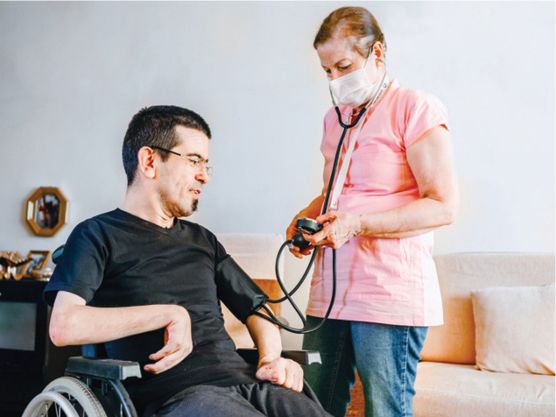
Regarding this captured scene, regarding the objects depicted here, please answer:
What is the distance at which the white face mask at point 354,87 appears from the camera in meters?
1.48

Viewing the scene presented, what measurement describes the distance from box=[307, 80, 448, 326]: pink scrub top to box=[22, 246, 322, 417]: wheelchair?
0.18 m

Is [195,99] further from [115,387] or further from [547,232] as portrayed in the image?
[115,387]

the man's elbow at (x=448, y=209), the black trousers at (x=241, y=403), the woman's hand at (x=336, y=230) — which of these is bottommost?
the black trousers at (x=241, y=403)

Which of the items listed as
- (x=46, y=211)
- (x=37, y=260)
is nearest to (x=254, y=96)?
(x=46, y=211)

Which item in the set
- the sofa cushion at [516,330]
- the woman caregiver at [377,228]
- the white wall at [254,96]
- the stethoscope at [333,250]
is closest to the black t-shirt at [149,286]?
the stethoscope at [333,250]

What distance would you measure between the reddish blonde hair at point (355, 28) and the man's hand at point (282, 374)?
723 millimetres

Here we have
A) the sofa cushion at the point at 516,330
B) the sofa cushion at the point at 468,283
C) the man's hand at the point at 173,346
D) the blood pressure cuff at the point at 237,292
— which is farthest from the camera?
the sofa cushion at the point at 468,283

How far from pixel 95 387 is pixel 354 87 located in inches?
34.0

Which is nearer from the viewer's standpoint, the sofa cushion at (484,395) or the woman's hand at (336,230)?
the woman's hand at (336,230)

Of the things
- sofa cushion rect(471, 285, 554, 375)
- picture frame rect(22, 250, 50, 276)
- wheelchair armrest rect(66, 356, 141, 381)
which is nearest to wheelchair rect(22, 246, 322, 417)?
wheelchair armrest rect(66, 356, 141, 381)

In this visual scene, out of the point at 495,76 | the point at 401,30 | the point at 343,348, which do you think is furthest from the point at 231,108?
the point at 343,348

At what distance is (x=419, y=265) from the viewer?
1402 millimetres

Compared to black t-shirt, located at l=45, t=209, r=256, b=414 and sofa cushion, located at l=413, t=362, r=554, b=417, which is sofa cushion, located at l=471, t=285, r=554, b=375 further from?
black t-shirt, located at l=45, t=209, r=256, b=414

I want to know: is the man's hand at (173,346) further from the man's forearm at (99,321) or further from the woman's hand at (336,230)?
the woman's hand at (336,230)
